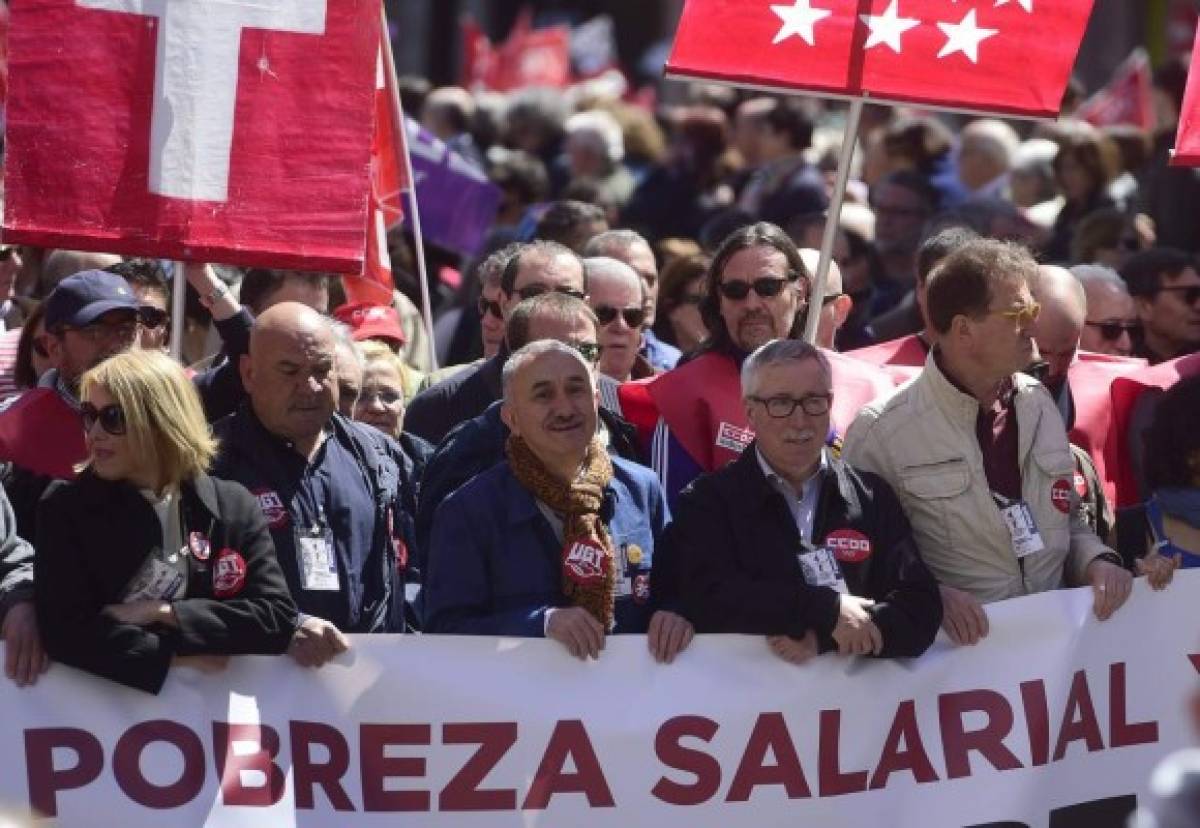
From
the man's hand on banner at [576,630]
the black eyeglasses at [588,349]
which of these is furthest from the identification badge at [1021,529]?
the black eyeglasses at [588,349]

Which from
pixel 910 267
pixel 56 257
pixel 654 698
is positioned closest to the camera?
pixel 654 698

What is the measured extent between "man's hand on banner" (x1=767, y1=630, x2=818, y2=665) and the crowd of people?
0.01 meters

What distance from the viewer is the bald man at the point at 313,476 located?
6.58m

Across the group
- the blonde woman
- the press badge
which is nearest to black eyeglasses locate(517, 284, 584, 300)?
the press badge

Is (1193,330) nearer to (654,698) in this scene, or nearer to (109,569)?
(654,698)

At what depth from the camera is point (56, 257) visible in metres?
8.66

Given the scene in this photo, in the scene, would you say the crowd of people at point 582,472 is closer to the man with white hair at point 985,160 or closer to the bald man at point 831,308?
the bald man at point 831,308

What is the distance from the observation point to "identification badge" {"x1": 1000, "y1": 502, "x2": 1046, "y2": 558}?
665 cm

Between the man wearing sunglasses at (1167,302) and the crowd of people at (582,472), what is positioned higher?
the man wearing sunglasses at (1167,302)

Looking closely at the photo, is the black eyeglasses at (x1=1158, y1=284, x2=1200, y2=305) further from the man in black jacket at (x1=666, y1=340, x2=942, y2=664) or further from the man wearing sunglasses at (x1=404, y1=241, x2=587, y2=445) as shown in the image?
the man in black jacket at (x1=666, y1=340, x2=942, y2=664)

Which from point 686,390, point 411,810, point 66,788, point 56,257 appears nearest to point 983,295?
point 686,390

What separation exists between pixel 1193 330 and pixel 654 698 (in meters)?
3.57

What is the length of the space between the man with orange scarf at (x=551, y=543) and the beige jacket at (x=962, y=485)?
2.22 ft

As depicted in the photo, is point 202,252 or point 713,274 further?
point 713,274
